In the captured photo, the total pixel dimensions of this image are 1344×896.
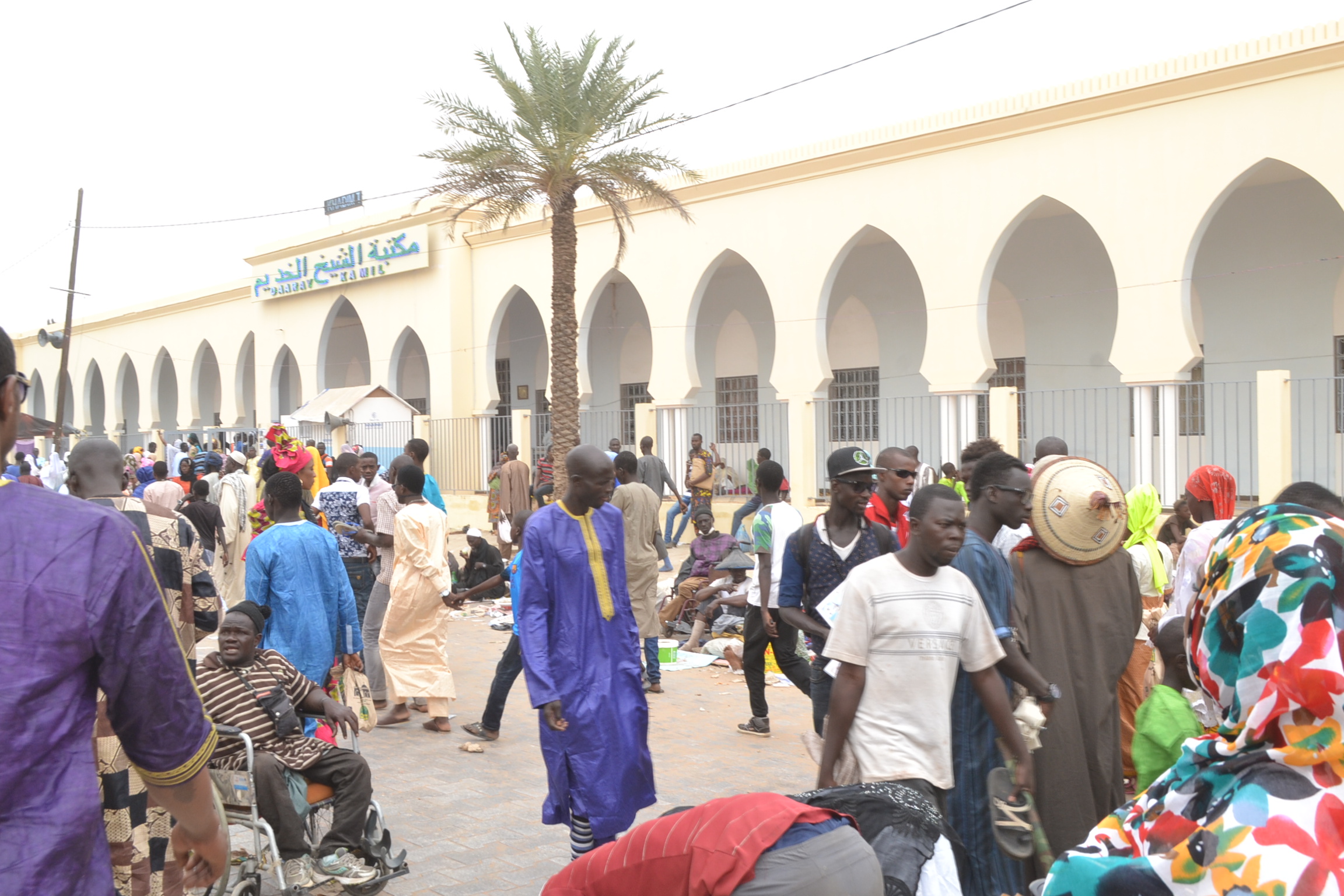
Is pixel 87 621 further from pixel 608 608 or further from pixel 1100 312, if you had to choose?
pixel 1100 312

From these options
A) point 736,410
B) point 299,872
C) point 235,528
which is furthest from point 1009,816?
point 736,410

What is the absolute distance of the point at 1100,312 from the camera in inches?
691

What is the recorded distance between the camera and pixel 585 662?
4.36 metres

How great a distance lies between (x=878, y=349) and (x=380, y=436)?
31.9 ft

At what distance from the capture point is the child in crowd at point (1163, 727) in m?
3.39

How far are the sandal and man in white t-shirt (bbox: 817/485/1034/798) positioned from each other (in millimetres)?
3864

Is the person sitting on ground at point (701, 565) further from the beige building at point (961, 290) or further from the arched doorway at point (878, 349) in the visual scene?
the arched doorway at point (878, 349)

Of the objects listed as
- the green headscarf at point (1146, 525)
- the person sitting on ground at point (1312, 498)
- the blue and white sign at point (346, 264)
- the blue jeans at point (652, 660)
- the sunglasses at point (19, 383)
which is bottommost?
the blue jeans at point (652, 660)

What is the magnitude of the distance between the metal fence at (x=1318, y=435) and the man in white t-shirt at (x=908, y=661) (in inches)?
506

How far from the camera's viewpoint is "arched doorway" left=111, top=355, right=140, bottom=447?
1425 inches

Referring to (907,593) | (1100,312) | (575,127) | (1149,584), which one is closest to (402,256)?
(575,127)

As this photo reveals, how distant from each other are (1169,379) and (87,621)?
14.3 m

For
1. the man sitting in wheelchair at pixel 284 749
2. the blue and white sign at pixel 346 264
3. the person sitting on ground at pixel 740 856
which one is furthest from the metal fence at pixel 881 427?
the person sitting on ground at pixel 740 856

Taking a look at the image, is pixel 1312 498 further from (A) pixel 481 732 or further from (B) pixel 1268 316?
(B) pixel 1268 316
